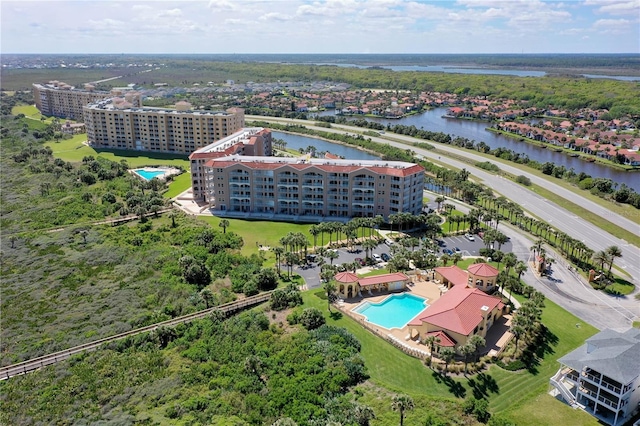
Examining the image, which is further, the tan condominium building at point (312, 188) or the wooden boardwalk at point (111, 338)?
the tan condominium building at point (312, 188)

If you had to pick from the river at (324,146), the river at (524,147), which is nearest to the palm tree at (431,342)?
the river at (524,147)

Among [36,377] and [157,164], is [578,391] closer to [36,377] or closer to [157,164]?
[36,377]

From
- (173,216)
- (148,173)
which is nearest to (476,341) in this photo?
(173,216)

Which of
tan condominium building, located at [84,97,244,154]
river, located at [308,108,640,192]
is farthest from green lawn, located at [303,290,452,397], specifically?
tan condominium building, located at [84,97,244,154]

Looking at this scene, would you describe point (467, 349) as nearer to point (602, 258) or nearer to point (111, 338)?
point (602, 258)

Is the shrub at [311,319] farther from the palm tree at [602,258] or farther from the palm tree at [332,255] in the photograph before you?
the palm tree at [602,258]

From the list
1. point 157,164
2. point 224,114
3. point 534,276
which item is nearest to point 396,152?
point 224,114
